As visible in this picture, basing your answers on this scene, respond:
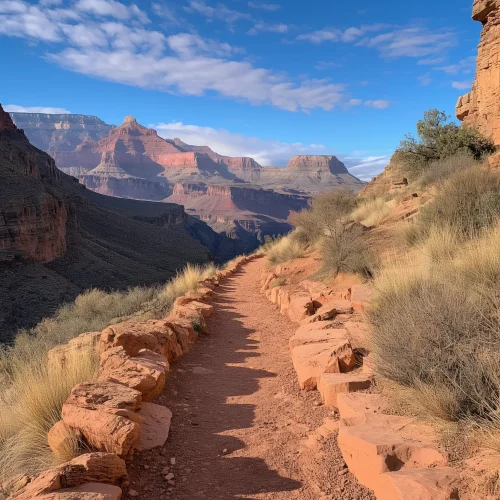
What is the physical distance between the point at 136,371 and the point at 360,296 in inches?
152

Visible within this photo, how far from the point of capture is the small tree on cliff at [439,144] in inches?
546

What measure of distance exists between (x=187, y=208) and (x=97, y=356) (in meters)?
155

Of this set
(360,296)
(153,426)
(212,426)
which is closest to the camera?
(153,426)

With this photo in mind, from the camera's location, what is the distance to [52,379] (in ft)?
12.7

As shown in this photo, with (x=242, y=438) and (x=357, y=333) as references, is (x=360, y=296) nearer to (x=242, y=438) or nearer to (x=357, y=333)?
(x=357, y=333)

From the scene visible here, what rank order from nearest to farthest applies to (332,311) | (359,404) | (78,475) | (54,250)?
(78,475), (359,404), (332,311), (54,250)

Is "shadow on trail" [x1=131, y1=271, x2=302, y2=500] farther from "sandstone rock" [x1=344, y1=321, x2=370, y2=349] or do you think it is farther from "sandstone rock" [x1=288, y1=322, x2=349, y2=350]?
"sandstone rock" [x1=344, y1=321, x2=370, y2=349]

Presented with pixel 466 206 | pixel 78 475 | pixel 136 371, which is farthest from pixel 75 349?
pixel 466 206

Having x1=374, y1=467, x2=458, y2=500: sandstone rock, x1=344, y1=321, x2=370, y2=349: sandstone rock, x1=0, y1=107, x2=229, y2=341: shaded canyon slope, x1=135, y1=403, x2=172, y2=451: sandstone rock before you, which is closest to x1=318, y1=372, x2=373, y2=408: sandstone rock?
x1=344, y1=321, x2=370, y2=349: sandstone rock

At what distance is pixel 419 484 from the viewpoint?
7.14 ft

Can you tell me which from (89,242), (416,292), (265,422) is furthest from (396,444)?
(89,242)

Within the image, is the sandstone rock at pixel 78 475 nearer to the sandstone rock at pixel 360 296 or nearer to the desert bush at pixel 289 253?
the sandstone rock at pixel 360 296

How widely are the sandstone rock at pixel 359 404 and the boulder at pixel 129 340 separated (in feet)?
8.88

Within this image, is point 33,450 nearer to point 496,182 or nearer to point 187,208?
point 496,182
